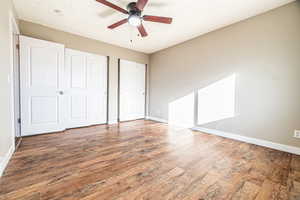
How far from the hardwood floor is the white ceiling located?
248 cm

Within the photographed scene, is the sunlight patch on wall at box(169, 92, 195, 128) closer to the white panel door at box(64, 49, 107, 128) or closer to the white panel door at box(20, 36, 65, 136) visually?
the white panel door at box(64, 49, 107, 128)

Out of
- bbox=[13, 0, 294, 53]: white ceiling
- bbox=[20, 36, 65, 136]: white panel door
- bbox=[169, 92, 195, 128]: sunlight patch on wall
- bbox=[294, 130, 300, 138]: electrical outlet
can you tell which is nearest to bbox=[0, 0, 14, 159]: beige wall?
bbox=[13, 0, 294, 53]: white ceiling

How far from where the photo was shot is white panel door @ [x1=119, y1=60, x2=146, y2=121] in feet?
15.5

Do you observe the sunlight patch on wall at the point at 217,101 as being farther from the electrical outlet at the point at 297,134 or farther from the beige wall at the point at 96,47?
the beige wall at the point at 96,47

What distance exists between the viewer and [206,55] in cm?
372

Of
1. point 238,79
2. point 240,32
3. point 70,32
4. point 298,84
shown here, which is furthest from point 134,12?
point 298,84

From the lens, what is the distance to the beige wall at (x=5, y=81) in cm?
180

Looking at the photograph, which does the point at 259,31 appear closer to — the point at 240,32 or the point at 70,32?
the point at 240,32

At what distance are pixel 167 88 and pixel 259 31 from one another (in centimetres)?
266

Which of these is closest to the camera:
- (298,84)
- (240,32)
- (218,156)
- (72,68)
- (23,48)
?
(218,156)

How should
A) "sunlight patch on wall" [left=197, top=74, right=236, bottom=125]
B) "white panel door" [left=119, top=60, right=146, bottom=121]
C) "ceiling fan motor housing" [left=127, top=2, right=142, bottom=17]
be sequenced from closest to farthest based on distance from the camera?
"ceiling fan motor housing" [left=127, top=2, right=142, bottom=17] < "sunlight patch on wall" [left=197, top=74, right=236, bottom=125] < "white panel door" [left=119, top=60, right=146, bottom=121]

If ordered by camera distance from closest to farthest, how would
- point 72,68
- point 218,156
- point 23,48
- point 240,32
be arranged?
1. point 218,156
2. point 23,48
3. point 240,32
4. point 72,68

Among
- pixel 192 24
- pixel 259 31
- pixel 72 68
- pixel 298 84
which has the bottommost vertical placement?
pixel 298 84

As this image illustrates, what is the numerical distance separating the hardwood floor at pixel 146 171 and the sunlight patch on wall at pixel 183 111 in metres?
1.24
